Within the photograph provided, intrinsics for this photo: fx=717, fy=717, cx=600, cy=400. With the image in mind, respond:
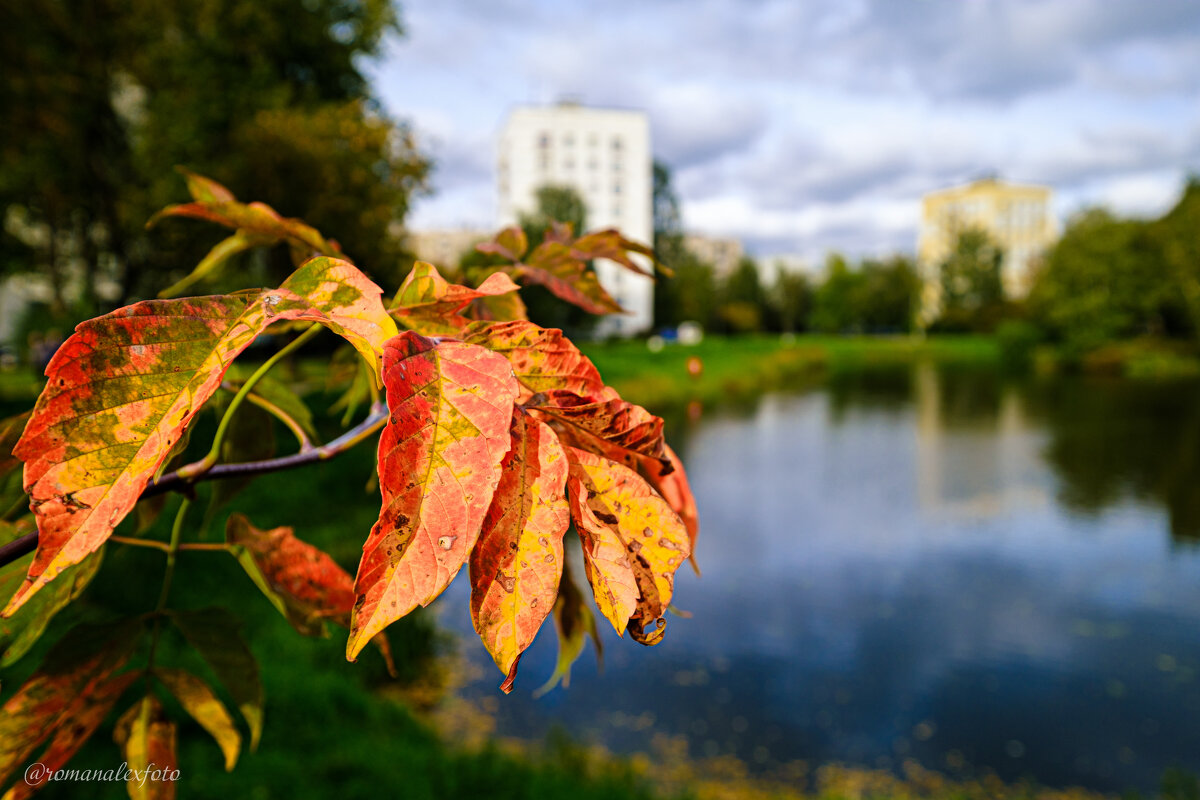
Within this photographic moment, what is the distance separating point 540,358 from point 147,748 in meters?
0.42

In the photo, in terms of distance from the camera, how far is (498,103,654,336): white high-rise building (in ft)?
107

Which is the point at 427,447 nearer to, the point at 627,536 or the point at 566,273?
the point at 627,536

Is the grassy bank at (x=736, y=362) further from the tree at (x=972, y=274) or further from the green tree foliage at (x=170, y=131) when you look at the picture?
the tree at (x=972, y=274)

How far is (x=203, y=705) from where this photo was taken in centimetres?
52

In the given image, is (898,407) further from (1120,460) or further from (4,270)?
(4,270)

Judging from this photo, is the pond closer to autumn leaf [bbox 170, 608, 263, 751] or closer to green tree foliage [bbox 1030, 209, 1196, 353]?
autumn leaf [bbox 170, 608, 263, 751]

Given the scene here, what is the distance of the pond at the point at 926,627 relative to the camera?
4309mm

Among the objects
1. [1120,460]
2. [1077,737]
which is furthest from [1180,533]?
[1077,737]

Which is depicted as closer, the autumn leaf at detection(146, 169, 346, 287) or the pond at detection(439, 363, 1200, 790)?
the autumn leaf at detection(146, 169, 346, 287)

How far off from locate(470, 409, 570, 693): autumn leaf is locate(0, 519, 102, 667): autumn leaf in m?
0.29

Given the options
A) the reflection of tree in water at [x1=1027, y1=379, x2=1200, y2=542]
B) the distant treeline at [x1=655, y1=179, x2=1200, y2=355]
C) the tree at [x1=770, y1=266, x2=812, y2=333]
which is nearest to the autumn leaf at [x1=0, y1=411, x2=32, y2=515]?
the reflection of tree in water at [x1=1027, y1=379, x2=1200, y2=542]

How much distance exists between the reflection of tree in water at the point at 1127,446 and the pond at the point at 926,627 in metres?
0.07

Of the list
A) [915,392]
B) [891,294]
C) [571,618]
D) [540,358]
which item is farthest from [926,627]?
[891,294]

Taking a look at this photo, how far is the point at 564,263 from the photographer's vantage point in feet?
1.86
